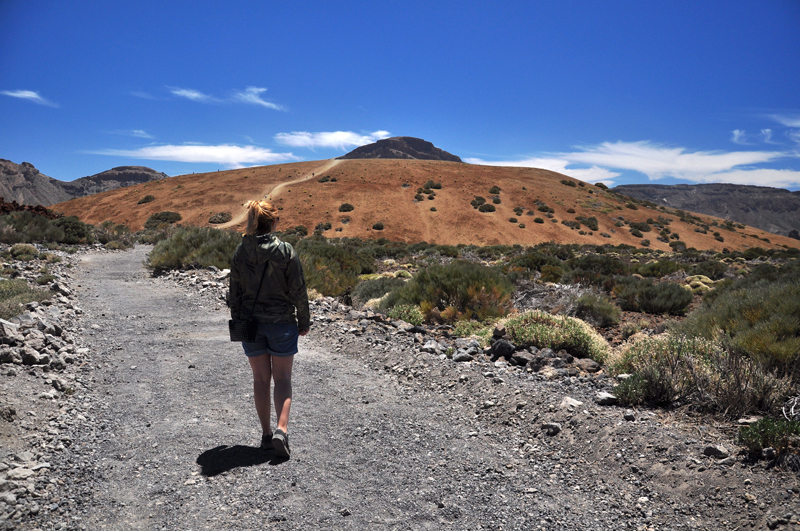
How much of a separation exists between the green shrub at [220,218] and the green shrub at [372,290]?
44028 mm

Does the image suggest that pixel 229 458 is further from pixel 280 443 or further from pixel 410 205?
pixel 410 205

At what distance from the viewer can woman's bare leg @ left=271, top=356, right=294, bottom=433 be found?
3.63 metres

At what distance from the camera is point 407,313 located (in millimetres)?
9109

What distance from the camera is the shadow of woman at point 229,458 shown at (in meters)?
3.43

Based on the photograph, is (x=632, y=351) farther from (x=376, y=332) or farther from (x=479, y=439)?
(x=376, y=332)

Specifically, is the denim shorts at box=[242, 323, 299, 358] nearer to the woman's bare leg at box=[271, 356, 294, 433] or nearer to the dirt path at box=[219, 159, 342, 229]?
the woman's bare leg at box=[271, 356, 294, 433]

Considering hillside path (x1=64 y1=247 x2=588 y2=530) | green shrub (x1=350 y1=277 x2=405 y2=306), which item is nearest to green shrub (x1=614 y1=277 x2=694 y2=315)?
green shrub (x1=350 y1=277 x2=405 y2=306)

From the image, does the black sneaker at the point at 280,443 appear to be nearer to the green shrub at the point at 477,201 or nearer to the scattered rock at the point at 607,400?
the scattered rock at the point at 607,400

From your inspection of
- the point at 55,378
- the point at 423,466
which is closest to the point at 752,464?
the point at 423,466

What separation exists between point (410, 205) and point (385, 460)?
52.2 meters

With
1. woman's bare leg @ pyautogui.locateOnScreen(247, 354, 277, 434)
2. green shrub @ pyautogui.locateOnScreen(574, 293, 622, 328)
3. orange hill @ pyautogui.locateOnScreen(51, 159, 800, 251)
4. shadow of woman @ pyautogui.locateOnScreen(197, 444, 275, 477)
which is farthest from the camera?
orange hill @ pyautogui.locateOnScreen(51, 159, 800, 251)

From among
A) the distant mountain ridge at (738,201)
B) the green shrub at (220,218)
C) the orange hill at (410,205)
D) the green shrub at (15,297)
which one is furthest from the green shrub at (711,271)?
the distant mountain ridge at (738,201)

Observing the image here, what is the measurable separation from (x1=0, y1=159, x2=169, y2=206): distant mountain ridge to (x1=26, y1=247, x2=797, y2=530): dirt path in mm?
127796

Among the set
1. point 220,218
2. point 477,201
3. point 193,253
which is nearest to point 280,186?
point 220,218
